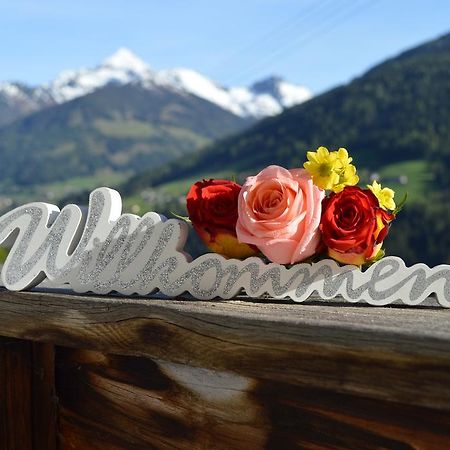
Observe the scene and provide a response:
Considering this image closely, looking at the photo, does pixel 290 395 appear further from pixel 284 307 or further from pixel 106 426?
pixel 106 426

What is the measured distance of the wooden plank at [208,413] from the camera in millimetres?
1178

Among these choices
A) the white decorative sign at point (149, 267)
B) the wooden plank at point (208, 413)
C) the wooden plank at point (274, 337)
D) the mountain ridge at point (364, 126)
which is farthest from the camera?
the mountain ridge at point (364, 126)

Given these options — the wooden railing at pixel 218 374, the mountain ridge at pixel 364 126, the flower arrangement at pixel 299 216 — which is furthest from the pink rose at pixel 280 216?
the mountain ridge at pixel 364 126

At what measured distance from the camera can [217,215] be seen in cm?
176

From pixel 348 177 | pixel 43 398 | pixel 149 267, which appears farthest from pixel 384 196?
pixel 43 398

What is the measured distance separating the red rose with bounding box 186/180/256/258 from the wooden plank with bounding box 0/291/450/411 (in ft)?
0.57

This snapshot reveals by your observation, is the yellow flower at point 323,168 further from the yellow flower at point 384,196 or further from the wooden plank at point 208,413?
the wooden plank at point 208,413

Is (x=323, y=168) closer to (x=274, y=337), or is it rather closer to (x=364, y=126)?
(x=274, y=337)

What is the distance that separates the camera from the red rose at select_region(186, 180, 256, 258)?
5.72 ft

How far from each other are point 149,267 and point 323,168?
45 cm

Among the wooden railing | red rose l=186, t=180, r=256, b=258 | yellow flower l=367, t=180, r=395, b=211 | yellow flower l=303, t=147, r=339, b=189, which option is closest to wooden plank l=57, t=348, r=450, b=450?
the wooden railing

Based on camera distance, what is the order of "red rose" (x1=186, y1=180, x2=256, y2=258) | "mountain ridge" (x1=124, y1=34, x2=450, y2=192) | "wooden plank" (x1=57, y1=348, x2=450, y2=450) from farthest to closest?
1. "mountain ridge" (x1=124, y1=34, x2=450, y2=192)
2. "red rose" (x1=186, y1=180, x2=256, y2=258)
3. "wooden plank" (x1=57, y1=348, x2=450, y2=450)

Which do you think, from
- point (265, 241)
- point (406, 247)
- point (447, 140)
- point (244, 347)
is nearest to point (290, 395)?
point (244, 347)

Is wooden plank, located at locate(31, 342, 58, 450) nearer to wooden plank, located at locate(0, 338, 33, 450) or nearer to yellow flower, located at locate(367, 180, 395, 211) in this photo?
wooden plank, located at locate(0, 338, 33, 450)
